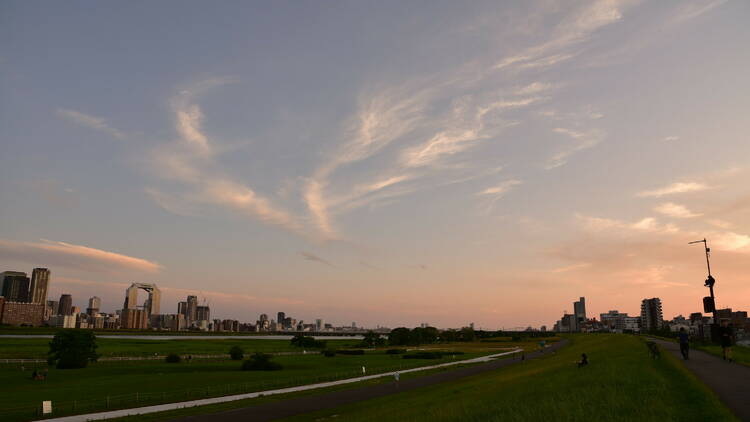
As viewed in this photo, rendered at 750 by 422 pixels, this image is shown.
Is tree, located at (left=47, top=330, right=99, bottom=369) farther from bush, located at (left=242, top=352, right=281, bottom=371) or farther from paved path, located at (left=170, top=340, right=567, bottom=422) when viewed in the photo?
paved path, located at (left=170, top=340, right=567, bottom=422)

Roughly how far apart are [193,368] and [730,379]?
305 feet

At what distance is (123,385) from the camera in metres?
67.7

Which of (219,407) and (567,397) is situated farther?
(219,407)

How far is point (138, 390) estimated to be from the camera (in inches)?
2441

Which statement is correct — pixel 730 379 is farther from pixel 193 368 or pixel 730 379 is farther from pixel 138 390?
pixel 193 368

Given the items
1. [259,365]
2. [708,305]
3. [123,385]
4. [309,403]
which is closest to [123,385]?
[123,385]

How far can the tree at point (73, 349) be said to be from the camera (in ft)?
317

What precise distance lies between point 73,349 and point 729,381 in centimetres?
Result: 11193

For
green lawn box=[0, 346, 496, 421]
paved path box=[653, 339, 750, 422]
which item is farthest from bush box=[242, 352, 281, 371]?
paved path box=[653, 339, 750, 422]

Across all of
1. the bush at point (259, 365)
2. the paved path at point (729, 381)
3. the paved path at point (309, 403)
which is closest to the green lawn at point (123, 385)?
the bush at point (259, 365)

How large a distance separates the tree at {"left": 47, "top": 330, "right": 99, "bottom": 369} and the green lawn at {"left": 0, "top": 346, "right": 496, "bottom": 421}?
2.79 metres

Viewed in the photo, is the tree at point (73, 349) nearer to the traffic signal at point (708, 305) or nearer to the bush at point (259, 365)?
the bush at point (259, 365)

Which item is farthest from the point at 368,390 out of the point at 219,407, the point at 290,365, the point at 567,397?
the point at 290,365

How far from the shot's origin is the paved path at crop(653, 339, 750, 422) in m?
20.7
